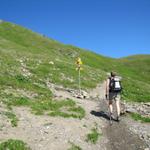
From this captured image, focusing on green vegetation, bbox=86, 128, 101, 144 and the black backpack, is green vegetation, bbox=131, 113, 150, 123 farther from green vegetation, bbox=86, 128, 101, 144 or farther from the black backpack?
green vegetation, bbox=86, 128, 101, 144

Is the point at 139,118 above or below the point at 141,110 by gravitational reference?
below

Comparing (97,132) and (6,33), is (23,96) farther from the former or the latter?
(6,33)

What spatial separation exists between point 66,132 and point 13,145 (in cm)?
410

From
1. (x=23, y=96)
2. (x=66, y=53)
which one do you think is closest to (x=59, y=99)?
(x=23, y=96)

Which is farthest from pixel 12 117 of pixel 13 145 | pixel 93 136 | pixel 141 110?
pixel 141 110

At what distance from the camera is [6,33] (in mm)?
84875

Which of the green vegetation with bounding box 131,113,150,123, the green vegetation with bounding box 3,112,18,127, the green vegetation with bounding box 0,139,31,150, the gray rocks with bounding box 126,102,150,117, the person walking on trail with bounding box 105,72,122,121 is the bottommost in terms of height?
the green vegetation with bounding box 131,113,150,123

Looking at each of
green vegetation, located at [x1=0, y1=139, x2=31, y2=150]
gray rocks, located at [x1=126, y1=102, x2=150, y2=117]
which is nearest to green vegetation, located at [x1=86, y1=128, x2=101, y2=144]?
green vegetation, located at [x1=0, y1=139, x2=31, y2=150]

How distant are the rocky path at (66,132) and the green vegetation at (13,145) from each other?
0.46m

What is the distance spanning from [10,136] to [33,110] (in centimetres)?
601

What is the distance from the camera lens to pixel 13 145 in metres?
16.0

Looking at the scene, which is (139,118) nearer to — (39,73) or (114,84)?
(114,84)

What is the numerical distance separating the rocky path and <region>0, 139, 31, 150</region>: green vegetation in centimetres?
46

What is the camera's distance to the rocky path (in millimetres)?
17484
